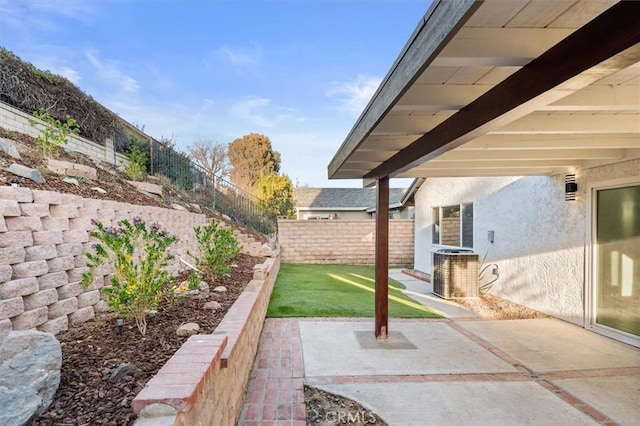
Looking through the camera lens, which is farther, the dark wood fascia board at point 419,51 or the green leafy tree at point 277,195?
the green leafy tree at point 277,195

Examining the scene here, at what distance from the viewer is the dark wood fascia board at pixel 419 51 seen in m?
1.51

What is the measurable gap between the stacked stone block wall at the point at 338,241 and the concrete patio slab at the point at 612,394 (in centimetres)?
994

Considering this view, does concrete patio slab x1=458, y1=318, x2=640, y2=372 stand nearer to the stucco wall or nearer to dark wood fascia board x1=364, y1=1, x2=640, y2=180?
the stucco wall

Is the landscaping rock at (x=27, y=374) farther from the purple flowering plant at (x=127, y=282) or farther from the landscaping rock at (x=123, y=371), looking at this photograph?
the purple flowering plant at (x=127, y=282)

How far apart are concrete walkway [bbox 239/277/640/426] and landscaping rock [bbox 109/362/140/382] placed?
42.9 inches

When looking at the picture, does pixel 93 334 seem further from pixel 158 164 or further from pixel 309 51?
pixel 309 51

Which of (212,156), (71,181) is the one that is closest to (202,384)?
(71,181)

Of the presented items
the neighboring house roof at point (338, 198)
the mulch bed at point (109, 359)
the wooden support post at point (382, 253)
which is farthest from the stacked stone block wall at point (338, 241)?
the mulch bed at point (109, 359)

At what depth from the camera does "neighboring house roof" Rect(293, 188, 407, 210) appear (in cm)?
2297

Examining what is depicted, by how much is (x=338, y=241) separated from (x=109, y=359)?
452 inches

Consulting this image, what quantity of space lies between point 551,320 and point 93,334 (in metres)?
6.65

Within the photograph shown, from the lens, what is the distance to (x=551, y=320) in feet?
19.6

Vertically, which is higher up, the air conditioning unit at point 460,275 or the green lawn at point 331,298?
the air conditioning unit at point 460,275

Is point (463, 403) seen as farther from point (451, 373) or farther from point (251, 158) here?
point (251, 158)
